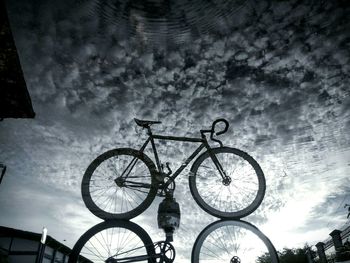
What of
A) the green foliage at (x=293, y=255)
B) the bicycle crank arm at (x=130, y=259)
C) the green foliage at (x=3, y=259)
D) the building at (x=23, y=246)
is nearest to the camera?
the bicycle crank arm at (x=130, y=259)

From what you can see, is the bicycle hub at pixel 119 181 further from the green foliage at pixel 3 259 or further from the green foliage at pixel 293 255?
the green foliage at pixel 293 255

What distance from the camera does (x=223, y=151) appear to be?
515cm

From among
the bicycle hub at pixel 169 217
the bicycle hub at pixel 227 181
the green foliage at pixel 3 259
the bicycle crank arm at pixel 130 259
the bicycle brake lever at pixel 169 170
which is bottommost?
the bicycle crank arm at pixel 130 259

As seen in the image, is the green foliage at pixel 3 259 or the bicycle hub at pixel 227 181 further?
the green foliage at pixel 3 259

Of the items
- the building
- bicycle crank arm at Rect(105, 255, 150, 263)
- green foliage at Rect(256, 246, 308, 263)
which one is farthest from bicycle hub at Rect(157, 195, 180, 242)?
green foliage at Rect(256, 246, 308, 263)

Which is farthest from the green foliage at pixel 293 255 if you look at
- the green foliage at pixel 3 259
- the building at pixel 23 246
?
the green foliage at pixel 3 259

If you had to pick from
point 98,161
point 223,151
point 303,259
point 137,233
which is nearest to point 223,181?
point 223,151

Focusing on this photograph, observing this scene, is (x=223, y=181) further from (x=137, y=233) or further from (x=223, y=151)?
(x=137, y=233)

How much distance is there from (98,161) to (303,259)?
70.5ft

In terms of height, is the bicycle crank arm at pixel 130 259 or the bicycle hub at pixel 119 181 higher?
the bicycle hub at pixel 119 181

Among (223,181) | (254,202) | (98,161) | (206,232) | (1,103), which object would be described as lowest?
(206,232)

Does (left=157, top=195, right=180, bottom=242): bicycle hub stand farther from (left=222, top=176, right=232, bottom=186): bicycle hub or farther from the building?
the building

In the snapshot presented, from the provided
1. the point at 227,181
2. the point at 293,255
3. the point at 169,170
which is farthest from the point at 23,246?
the point at 293,255

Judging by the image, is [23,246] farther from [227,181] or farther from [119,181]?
[227,181]
